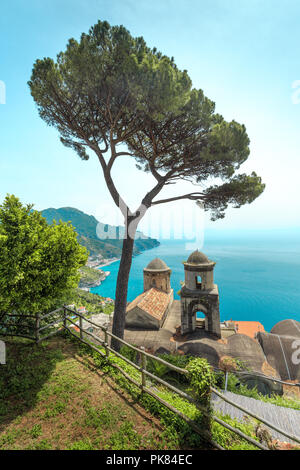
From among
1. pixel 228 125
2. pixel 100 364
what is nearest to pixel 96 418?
pixel 100 364

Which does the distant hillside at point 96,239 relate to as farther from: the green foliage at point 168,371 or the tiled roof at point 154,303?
the green foliage at point 168,371

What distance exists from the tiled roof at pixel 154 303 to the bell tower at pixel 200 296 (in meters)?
2.89

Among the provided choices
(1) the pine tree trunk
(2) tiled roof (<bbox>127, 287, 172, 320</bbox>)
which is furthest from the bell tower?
(1) the pine tree trunk

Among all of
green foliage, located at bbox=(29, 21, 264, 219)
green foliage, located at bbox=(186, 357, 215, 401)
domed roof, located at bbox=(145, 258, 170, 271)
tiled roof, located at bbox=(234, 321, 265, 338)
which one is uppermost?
green foliage, located at bbox=(29, 21, 264, 219)

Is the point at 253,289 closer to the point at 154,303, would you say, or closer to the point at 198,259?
the point at 154,303

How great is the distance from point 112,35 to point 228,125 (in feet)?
18.0

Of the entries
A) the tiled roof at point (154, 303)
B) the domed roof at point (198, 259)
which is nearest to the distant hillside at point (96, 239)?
the tiled roof at point (154, 303)

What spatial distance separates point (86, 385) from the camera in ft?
17.3

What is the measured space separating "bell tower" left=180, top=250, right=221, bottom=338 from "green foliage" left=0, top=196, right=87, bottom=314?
12.2m

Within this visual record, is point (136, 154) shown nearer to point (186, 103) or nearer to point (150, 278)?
point (186, 103)

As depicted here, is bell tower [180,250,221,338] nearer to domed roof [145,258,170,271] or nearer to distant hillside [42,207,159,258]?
domed roof [145,258,170,271]

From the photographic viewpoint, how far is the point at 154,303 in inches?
826

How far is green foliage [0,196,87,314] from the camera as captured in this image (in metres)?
5.36

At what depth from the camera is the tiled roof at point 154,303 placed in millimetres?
19030
